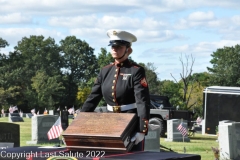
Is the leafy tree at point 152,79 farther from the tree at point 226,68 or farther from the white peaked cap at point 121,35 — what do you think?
the white peaked cap at point 121,35

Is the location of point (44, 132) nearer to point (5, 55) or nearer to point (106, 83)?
point (106, 83)

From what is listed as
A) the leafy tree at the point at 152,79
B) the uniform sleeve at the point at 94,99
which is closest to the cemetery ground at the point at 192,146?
the uniform sleeve at the point at 94,99

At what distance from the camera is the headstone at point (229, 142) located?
16.1 metres

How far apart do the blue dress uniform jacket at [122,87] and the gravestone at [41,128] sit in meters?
15.3

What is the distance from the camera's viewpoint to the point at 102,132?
5938 millimetres

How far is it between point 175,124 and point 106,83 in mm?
18676

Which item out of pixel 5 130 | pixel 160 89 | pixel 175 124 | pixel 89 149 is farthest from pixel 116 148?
pixel 160 89

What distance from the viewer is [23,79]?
97.1m

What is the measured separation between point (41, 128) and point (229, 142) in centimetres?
812

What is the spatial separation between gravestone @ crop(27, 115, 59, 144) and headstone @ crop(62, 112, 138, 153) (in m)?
16.2

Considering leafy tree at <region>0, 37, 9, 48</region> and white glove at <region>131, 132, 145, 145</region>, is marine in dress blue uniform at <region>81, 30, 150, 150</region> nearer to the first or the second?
white glove at <region>131, 132, 145, 145</region>

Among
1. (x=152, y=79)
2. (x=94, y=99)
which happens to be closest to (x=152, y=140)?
(x=94, y=99)

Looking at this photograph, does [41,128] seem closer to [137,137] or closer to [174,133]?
[174,133]

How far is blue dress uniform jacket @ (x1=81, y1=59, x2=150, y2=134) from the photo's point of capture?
6.67 metres
